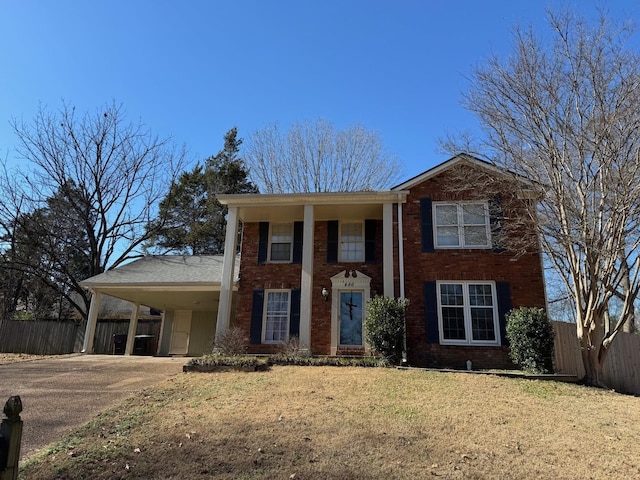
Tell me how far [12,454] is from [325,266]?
11561mm

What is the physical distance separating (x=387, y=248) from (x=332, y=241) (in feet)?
7.01

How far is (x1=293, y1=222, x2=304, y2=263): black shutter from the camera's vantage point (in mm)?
14764

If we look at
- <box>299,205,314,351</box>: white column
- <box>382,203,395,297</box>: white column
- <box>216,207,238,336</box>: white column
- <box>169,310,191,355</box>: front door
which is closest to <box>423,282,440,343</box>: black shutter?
<box>382,203,395,297</box>: white column

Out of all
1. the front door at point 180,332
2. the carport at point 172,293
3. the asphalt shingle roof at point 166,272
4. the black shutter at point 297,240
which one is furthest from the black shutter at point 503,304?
the front door at point 180,332

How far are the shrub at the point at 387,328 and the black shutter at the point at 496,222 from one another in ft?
11.2

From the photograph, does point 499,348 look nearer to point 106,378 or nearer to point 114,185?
point 106,378

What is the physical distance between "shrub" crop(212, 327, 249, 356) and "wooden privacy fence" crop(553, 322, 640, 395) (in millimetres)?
8760

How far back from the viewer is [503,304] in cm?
1248

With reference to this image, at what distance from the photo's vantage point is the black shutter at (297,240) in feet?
48.4

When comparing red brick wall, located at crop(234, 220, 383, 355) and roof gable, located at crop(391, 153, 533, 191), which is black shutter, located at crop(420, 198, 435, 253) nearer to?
roof gable, located at crop(391, 153, 533, 191)

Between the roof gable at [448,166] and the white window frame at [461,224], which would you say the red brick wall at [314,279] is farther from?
the white window frame at [461,224]

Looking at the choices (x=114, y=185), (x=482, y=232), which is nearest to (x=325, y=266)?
(x=482, y=232)

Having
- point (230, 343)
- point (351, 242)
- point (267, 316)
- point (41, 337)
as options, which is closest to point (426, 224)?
point (351, 242)

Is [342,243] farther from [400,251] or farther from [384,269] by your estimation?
[400,251]
